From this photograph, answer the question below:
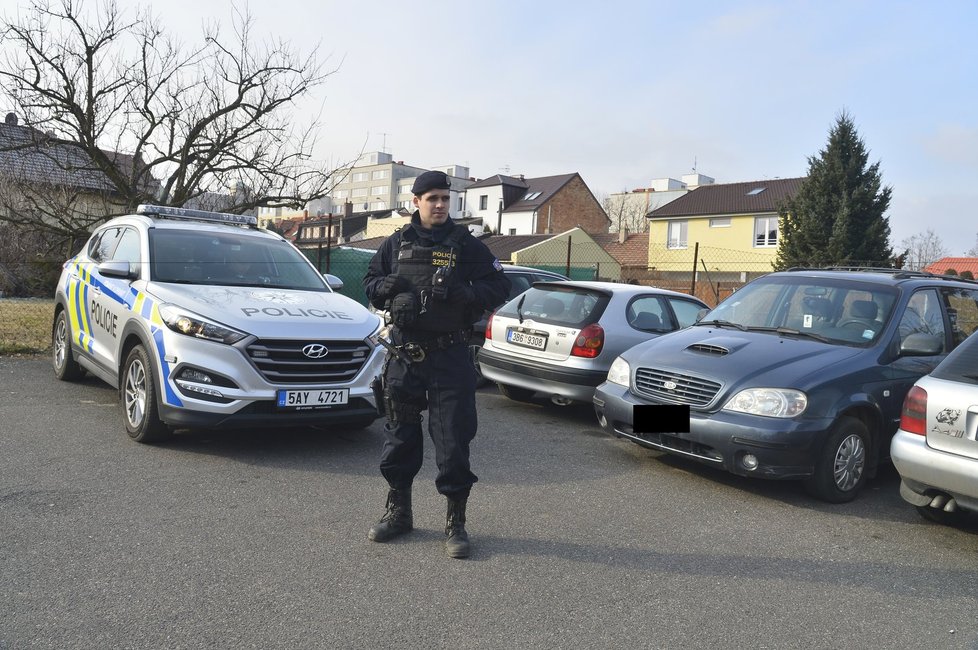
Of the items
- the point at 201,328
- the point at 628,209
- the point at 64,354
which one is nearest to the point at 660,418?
the point at 201,328

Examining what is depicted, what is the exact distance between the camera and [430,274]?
4.04 metres

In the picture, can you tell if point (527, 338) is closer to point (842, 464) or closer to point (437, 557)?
point (842, 464)

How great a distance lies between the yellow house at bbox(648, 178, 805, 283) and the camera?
4150 cm

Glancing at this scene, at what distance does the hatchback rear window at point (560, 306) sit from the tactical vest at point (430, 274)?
11.9ft

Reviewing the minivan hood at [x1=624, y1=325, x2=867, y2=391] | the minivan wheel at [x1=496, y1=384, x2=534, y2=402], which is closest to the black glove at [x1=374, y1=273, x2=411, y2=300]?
the minivan hood at [x1=624, y1=325, x2=867, y2=391]

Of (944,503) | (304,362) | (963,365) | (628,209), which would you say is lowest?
(944,503)

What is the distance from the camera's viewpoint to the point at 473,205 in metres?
65.8

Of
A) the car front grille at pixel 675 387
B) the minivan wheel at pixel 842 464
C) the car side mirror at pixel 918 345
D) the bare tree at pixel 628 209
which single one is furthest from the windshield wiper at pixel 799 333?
the bare tree at pixel 628 209

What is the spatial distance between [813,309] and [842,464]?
1.42 meters

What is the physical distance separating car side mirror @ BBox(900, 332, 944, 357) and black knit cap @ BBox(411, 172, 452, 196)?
3.80 meters

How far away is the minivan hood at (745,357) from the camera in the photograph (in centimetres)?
528

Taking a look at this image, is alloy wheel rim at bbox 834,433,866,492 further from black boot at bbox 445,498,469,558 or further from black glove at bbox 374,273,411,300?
black glove at bbox 374,273,411,300

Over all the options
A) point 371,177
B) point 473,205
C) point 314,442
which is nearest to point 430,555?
point 314,442

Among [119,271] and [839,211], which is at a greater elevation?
[839,211]
